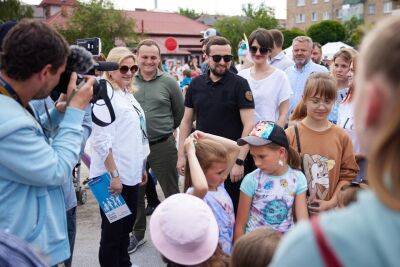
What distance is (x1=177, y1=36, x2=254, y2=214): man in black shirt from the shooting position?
375cm

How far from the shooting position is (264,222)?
2.83m

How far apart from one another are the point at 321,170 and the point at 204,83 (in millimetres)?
1320

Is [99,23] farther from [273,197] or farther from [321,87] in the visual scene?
[273,197]

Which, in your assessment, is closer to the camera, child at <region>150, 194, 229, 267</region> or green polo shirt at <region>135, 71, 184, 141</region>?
child at <region>150, 194, 229, 267</region>

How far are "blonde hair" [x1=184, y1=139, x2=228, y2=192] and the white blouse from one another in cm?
92

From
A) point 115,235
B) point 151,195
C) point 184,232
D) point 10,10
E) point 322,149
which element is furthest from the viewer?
point 10,10

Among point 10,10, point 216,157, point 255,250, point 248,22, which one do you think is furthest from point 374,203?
point 248,22

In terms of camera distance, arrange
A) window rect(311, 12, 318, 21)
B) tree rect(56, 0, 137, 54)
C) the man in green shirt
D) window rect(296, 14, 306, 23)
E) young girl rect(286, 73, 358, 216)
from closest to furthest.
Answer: young girl rect(286, 73, 358, 216) → the man in green shirt → tree rect(56, 0, 137, 54) → window rect(311, 12, 318, 21) → window rect(296, 14, 306, 23)

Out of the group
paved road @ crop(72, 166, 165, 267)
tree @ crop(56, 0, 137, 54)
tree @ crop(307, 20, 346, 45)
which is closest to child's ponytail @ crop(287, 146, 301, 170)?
paved road @ crop(72, 166, 165, 267)

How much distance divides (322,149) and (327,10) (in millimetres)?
74142

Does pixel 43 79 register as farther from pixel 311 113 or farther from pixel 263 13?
pixel 263 13

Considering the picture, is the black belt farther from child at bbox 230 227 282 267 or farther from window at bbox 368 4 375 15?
window at bbox 368 4 375 15

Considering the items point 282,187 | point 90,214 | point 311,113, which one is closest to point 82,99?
point 282,187

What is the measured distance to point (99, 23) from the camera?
120ft
